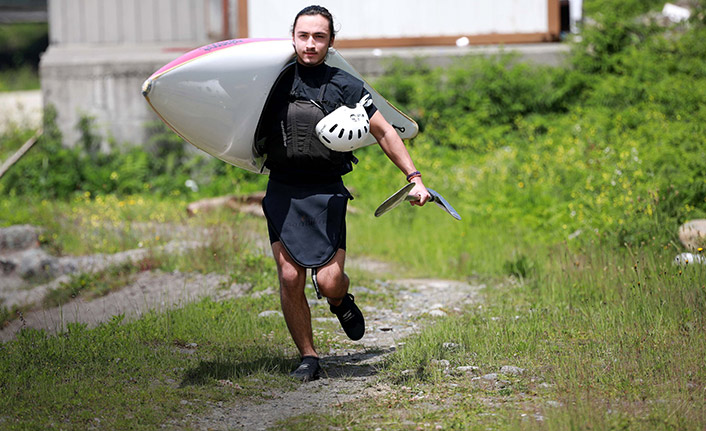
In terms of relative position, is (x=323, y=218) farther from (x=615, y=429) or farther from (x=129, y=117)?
(x=129, y=117)

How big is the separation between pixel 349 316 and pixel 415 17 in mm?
7650

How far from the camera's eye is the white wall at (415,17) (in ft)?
38.3

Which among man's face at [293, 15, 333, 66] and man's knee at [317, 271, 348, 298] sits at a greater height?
man's face at [293, 15, 333, 66]

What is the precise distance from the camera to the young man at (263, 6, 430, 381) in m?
4.55

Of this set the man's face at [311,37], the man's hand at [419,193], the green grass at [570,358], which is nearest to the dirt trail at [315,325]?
the green grass at [570,358]

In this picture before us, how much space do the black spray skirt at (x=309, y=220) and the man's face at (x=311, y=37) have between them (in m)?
0.71

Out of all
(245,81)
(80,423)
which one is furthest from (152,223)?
(80,423)

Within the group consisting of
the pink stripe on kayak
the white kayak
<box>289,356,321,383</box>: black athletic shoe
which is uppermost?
the pink stripe on kayak

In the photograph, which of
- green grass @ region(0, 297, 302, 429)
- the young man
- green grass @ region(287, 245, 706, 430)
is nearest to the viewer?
green grass @ region(287, 245, 706, 430)

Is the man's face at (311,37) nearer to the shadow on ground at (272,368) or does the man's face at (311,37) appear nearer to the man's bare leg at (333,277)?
the man's bare leg at (333,277)

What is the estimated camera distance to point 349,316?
16.4 feet

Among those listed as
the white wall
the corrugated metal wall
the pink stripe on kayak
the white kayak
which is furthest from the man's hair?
the corrugated metal wall

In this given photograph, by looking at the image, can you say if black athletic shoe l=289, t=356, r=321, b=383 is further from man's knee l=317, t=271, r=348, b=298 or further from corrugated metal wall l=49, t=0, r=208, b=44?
corrugated metal wall l=49, t=0, r=208, b=44

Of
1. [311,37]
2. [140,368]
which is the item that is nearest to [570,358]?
[311,37]
